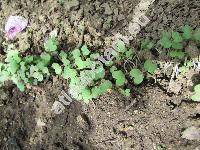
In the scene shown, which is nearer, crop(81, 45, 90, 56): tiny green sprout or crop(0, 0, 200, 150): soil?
crop(0, 0, 200, 150): soil

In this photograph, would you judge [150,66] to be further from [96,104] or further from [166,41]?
[96,104]

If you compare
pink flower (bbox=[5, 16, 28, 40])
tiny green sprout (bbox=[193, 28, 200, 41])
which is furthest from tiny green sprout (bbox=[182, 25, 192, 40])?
pink flower (bbox=[5, 16, 28, 40])

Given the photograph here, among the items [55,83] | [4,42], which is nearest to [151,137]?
[55,83]

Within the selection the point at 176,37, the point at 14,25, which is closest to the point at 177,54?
the point at 176,37

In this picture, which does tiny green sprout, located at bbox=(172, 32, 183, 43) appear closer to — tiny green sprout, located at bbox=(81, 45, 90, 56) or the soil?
the soil

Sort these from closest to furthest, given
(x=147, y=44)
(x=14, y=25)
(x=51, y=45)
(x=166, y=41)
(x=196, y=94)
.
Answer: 1. (x=196, y=94)
2. (x=166, y=41)
3. (x=147, y=44)
4. (x=51, y=45)
5. (x=14, y=25)

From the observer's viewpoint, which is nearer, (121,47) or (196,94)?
(196,94)

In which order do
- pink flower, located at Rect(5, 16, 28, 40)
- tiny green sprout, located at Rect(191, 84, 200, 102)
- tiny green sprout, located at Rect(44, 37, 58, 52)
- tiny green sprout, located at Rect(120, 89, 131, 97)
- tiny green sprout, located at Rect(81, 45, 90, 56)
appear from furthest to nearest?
pink flower, located at Rect(5, 16, 28, 40), tiny green sprout, located at Rect(44, 37, 58, 52), tiny green sprout, located at Rect(81, 45, 90, 56), tiny green sprout, located at Rect(120, 89, 131, 97), tiny green sprout, located at Rect(191, 84, 200, 102)
